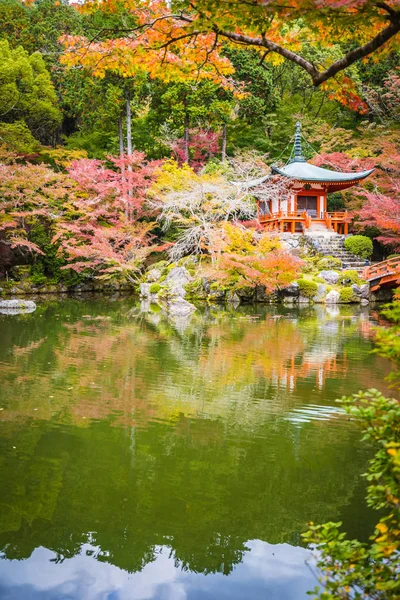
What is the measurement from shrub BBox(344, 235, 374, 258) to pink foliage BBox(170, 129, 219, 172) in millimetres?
7844

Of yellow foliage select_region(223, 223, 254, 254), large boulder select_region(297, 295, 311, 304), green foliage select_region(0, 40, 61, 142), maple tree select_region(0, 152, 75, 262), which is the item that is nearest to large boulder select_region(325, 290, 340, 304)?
large boulder select_region(297, 295, 311, 304)

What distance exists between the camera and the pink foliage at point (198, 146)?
23.1m

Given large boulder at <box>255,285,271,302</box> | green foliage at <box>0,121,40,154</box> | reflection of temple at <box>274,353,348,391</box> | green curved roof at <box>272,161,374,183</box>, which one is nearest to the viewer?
reflection of temple at <box>274,353,348,391</box>

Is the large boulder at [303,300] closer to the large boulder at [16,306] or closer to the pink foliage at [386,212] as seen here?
the pink foliage at [386,212]

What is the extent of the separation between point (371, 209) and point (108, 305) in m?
10.3

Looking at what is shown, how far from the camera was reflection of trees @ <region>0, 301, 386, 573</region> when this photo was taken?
3092 millimetres

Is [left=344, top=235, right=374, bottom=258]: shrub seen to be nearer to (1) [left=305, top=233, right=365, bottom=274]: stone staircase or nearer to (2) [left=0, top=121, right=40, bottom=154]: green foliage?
(1) [left=305, top=233, right=365, bottom=274]: stone staircase

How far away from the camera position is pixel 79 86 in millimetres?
22469

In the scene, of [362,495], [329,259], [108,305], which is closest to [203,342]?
[362,495]

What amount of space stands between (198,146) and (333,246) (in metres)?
8.38

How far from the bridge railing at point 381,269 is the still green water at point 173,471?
953cm

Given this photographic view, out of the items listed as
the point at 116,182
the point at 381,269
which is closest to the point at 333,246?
the point at 381,269

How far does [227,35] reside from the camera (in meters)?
3.65

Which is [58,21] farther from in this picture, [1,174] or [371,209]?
[371,209]
